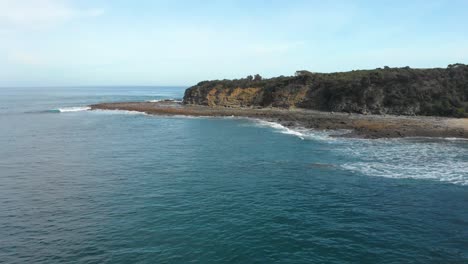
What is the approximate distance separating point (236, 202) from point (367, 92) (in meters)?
61.1

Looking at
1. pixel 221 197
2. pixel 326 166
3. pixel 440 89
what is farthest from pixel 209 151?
pixel 440 89

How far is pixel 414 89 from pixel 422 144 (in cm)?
3284

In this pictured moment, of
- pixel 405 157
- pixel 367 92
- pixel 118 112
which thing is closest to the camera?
pixel 405 157

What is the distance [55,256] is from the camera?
17.6 meters

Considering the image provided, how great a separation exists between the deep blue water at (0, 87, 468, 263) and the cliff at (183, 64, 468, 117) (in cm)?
2702

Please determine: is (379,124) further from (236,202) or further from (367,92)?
(236,202)

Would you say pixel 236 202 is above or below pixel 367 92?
below

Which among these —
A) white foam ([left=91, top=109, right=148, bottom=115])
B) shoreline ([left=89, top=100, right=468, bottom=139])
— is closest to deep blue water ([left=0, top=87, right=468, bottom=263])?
shoreline ([left=89, top=100, right=468, bottom=139])

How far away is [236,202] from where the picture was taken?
81.3ft

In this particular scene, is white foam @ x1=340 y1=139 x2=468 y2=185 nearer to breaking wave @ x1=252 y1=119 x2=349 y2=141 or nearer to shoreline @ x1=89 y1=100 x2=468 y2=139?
shoreline @ x1=89 y1=100 x2=468 y2=139

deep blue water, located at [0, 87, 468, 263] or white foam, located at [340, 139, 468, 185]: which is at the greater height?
white foam, located at [340, 139, 468, 185]

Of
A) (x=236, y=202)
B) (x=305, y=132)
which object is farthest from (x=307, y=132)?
(x=236, y=202)

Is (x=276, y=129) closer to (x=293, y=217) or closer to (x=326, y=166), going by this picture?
(x=326, y=166)

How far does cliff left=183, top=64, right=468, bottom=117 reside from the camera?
231ft
